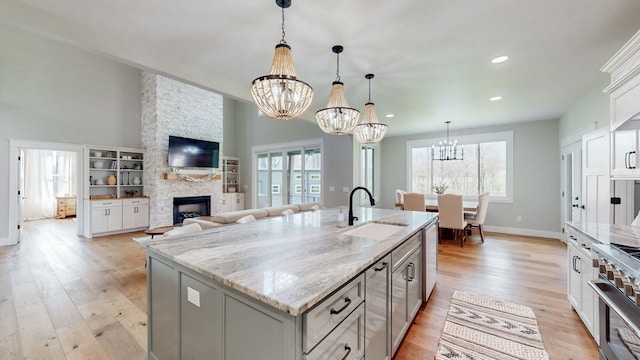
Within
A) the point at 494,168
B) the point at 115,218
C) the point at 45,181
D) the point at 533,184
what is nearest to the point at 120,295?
the point at 115,218

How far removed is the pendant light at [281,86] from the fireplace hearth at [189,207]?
590 cm

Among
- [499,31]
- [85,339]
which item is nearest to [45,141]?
[85,339]

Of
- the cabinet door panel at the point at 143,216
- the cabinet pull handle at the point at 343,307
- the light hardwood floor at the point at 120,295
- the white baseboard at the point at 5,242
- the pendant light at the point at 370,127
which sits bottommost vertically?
the light hardwood floor at the point at 120,295

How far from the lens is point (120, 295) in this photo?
2.86 meters

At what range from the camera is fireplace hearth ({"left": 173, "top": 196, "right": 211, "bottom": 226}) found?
6790 mm

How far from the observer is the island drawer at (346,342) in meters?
1.04

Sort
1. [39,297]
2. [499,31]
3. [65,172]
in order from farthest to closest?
[65,172] → [39,297] → [499,31]

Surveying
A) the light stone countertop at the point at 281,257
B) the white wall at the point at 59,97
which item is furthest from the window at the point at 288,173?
the light stone countertop at the point at 281,257

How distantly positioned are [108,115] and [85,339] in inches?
248

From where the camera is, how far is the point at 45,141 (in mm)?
5465

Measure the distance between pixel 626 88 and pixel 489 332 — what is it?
2209 mm

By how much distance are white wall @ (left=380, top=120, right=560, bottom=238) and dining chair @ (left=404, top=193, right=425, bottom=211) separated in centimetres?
240

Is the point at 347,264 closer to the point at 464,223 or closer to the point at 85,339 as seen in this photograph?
the point at 85,339

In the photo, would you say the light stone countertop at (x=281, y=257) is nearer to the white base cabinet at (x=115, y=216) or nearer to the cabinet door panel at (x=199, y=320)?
the cabinet door panel at (x=199, y=320)
